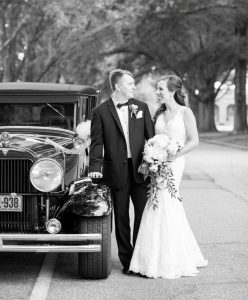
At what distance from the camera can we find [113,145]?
19.2 ft

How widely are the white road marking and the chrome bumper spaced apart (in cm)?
30

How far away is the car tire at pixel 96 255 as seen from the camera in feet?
18.1

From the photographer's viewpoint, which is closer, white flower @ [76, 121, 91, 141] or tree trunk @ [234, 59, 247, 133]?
white flower @ [76, 121, 91, 141]

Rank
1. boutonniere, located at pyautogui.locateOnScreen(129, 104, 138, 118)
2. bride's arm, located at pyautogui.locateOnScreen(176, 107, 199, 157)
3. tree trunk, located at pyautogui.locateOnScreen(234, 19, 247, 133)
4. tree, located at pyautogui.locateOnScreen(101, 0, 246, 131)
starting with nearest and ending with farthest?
boutonniere, located at pyautogui.locateOnScreen(129, 104, 138, 118) < bride's arm, located at pyautogui.locateOnScreen(176, 107, 199, 157) < tree, located at pyautogui.locateOnScreen(101, 0, 246, 131) < tree trunk, located at pyautogui.locateOnScreen(234, 19, 247, 133)

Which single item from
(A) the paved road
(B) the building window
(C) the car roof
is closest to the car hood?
(C) the car roof

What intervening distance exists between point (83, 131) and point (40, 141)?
31.7 inches

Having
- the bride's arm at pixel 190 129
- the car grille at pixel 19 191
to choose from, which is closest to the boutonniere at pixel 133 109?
the bride's arm at pixel 190 129

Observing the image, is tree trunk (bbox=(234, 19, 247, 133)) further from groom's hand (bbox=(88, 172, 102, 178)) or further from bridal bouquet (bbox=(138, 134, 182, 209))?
groom's hand (bbox=(88, 172, 102, 178))

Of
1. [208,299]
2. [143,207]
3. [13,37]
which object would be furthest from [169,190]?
[13,37]

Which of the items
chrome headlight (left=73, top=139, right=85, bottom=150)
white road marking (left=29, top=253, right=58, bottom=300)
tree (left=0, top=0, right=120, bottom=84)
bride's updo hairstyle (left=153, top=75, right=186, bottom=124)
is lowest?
white road marking (left=29, top=253, right=58, bottom=300)

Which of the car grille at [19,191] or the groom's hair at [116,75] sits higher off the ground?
the groom's hair at [116,75]

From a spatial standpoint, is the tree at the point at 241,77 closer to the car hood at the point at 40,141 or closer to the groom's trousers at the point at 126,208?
the car hood at the point at 40,141

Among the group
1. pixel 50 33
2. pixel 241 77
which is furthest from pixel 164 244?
pixel 241 77

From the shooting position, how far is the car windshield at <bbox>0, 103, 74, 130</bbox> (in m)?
7.09
